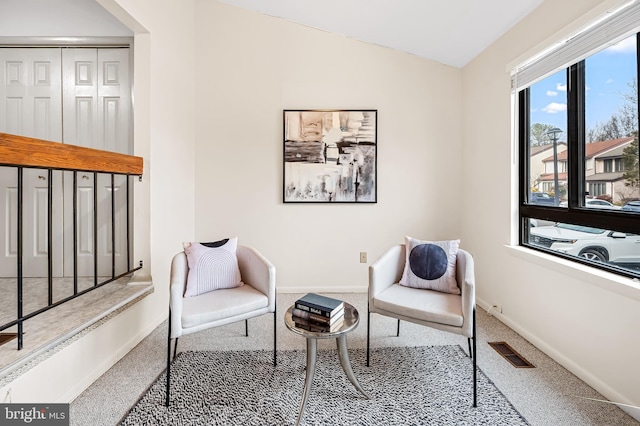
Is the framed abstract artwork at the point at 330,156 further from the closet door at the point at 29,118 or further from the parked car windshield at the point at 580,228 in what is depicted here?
the closet door at the point at 29,118

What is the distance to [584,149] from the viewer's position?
189cm

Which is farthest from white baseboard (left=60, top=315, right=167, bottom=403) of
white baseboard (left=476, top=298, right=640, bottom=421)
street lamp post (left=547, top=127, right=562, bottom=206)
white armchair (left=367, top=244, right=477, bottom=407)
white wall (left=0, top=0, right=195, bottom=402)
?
street lamp post (left=547, top=127, right=562, bottom=206)

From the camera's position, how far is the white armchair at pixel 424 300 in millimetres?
1645

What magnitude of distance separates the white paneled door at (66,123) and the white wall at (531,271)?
125 inches

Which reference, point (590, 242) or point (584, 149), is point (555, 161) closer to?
point (584, 149)

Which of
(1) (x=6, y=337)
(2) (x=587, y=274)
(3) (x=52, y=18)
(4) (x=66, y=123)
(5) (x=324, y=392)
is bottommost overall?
(5) (x=324, y=392)

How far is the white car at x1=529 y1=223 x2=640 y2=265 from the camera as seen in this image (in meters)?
1.64

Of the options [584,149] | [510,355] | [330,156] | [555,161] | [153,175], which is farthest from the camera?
[330,156]

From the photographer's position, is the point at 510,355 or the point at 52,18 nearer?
the point at 510,355

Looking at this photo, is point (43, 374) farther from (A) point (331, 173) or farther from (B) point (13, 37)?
(B) point (13, 37)


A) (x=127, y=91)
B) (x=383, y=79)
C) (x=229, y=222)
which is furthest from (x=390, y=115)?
(x=127, y=91)

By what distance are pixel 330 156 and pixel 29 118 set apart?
2657 mm

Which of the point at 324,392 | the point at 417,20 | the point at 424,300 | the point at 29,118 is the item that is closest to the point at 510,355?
the point at 424,300

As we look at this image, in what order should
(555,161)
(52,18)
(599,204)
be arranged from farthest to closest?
(52,18), (555,161), (599,204)
